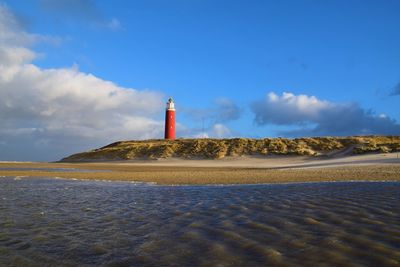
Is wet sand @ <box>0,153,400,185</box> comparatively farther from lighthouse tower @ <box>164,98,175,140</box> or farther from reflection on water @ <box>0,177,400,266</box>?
lighthouse tower @ <box>164,98,175,140</box>

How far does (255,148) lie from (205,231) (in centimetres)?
4907

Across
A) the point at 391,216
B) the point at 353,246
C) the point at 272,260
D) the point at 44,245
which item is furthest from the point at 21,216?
the point at 391,216

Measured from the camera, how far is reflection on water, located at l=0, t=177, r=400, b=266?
5.97 m

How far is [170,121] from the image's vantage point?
76.6 meters

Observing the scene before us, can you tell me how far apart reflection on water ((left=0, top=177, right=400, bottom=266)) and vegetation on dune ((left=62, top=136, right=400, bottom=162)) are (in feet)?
125

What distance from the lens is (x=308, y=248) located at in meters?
6.35

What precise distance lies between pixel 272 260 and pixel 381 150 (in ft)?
137

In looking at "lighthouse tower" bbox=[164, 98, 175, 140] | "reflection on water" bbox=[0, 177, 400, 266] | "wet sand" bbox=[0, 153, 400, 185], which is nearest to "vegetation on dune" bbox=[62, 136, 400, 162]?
"wet sand" bbox=[0, 153, 400, 185]

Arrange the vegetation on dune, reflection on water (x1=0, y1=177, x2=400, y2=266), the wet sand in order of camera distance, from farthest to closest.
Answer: the vegetation on dune
the wet sand
reflection on water (x1=0, y1=177, x2=400, y2=266)

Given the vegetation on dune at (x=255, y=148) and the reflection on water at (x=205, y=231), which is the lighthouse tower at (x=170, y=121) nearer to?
the vegetation on dune at (x=255, y=148)

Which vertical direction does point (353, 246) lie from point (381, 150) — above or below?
below

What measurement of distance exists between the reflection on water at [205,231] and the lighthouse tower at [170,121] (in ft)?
204

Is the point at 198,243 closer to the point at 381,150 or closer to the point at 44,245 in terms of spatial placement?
the point at 44,245

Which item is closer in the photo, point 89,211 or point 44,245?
point 44,245
